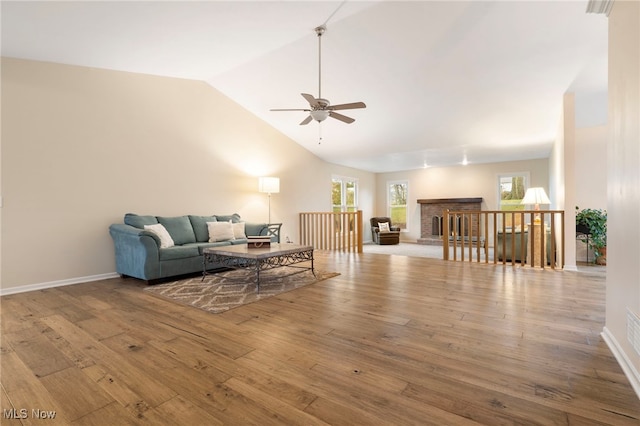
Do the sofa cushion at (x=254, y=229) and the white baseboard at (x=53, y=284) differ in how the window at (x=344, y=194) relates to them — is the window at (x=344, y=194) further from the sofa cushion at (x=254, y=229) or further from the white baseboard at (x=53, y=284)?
the white baseboard at (x=53, y=284)

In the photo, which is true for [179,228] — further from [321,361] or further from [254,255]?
[321,361]

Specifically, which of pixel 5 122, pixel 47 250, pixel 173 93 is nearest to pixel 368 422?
pixel 47 250

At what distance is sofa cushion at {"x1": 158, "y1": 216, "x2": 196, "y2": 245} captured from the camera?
4.82 metres

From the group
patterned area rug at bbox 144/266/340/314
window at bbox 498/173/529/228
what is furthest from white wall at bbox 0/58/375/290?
window at bbox 498/173/529/228

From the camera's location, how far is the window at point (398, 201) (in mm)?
10984

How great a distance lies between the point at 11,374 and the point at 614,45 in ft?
13.4

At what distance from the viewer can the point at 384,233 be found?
33.1 ft

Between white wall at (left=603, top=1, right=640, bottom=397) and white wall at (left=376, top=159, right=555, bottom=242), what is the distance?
7768 mm

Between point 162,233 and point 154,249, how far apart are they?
480mm

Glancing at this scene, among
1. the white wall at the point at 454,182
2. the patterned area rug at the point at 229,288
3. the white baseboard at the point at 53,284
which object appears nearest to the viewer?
the patterned area rug at the point at 229,288

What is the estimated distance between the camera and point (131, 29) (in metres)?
3.45

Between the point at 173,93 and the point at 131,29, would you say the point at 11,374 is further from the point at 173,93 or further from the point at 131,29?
the point at 173,93

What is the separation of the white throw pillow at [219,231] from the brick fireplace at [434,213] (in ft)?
22.8

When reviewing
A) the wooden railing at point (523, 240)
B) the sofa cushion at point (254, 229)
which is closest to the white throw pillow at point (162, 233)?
the sofa cushion at point (254, 229)
